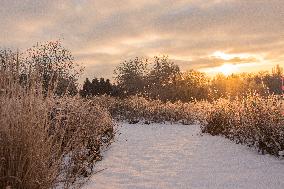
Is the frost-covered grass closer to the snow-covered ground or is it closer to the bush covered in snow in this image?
the bush covered in snow

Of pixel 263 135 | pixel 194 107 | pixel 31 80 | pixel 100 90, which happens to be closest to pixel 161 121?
pixel 194 107

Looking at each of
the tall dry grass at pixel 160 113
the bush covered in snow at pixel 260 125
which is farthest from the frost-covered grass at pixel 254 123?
the tall dry grass at pixel 160 113

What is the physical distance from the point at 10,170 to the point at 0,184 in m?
0.16

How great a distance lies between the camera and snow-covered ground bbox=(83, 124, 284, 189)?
5.99 metres

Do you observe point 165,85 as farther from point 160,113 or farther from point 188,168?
point 188,168

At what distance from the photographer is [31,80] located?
4.30 meters

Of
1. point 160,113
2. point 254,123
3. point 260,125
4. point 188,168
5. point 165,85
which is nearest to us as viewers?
point 188,168

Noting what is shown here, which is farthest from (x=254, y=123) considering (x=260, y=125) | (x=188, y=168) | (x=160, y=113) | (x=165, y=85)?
(x=165, y=85)

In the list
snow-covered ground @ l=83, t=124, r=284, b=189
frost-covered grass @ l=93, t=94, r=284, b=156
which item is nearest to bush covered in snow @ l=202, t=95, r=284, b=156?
frost-covered grass @ l=93, t=94, r=284, b=156

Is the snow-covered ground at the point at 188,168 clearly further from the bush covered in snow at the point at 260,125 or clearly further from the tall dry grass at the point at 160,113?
the tall dry grass at the point at 160,113

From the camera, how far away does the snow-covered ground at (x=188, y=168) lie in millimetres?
5991

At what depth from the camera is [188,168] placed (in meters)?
7.23

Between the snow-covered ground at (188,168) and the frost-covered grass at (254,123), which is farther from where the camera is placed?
the frost-covered grass at (254,123)

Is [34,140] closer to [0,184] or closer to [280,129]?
[0,184]
